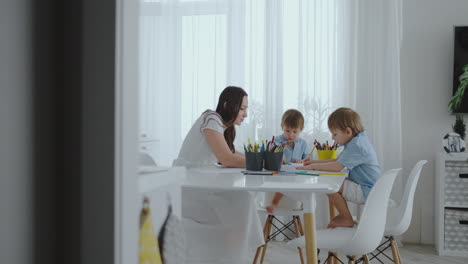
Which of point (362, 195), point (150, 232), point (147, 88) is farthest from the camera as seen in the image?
point (147, 88)

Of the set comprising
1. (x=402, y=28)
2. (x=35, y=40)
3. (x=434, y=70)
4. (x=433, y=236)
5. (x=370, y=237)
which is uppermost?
(x=402, y=28)

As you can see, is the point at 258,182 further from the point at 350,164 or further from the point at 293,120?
the point at 293,120

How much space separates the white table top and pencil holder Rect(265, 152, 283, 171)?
15cm

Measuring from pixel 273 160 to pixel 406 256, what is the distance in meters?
1.71

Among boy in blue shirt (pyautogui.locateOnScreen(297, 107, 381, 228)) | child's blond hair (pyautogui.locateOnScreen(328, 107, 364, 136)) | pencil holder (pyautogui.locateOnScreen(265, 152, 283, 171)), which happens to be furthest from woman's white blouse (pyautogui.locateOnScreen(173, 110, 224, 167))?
child's blond hair (pyautogui.locateOnScreen(328, 107, 364, 136))

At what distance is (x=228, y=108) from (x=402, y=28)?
195cm

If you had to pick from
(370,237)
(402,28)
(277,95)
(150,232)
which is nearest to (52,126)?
(150,232)

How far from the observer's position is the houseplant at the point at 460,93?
12.1ft

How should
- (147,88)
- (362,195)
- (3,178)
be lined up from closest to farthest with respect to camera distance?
(3,178), (362,195), (147,88)

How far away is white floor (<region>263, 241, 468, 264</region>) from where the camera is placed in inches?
131

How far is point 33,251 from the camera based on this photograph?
727mm

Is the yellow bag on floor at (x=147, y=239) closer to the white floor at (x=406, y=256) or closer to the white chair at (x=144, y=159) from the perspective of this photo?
the white chair at (x=144, y=159)

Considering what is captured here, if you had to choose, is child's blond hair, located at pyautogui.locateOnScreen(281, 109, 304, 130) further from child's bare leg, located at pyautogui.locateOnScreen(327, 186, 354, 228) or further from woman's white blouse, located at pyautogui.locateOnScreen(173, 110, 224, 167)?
woman's white blouse, located at pyautogui.locateOnScreen(173, 110, 224, 167)

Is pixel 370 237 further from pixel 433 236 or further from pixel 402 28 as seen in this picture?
pixel 402 28
